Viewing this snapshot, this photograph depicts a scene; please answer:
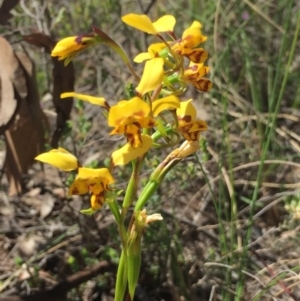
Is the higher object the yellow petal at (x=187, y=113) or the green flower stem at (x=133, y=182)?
the yellow petal at (x=187, y=113)

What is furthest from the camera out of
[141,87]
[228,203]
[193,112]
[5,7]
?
[228,203]

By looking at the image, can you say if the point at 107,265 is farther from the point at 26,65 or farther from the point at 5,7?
the point at 5,7

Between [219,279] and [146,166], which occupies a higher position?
[146,166]

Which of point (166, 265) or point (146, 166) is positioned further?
point (146, 166)

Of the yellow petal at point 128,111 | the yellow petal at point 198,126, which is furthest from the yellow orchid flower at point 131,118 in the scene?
the yellow petal at point 198,126

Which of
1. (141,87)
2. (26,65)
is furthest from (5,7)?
(141,87)

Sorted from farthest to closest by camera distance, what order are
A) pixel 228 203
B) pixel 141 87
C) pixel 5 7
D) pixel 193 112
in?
pixel 228 203 → pixel 5 7 → pixel 193 112 → pixel 141 87

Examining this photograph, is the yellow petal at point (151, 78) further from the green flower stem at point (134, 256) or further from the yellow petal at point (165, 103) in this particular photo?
the green flower stem at point (134, 256)

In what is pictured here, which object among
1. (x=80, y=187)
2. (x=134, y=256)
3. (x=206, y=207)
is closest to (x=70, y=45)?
(x=80, y=187)
